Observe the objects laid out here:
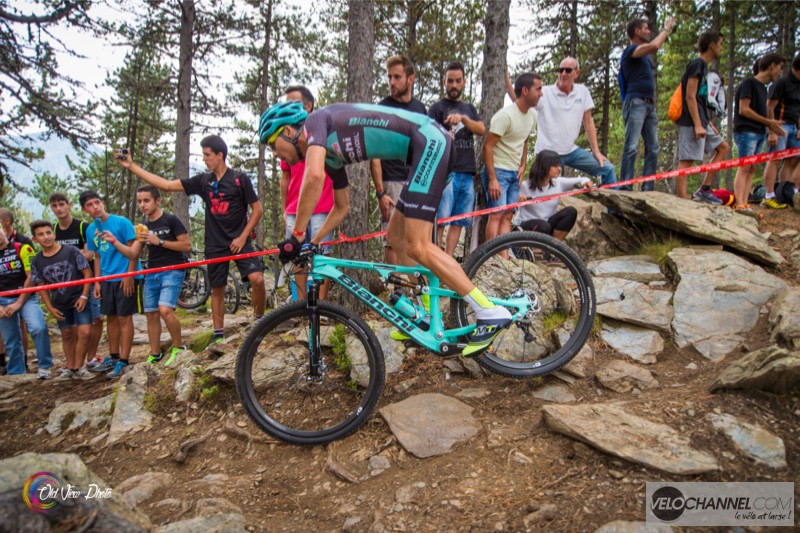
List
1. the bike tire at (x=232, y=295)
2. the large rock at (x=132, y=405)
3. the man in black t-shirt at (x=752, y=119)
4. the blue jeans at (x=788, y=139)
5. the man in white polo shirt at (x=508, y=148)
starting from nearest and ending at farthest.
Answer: the large rock at (x=132, y=405)
the man in white polo shirt at (x=508, y=148)
the man in black t-shirt at (x=752, y=119)
the blue jeans at (x=788, y=139)
the bike tire at (x=232, y=295)

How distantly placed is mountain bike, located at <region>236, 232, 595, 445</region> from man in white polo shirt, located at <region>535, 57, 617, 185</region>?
2.70 meters

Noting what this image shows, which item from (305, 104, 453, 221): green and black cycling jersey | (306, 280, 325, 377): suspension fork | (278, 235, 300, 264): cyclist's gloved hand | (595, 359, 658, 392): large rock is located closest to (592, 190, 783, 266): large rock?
(595, 359, 658, 392): large rock

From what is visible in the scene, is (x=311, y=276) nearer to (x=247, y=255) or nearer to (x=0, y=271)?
(x=247, y=255)

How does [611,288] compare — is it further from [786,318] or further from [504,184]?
[504,184]

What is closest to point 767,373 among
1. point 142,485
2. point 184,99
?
point 142,485

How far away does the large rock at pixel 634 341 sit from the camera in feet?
14.0

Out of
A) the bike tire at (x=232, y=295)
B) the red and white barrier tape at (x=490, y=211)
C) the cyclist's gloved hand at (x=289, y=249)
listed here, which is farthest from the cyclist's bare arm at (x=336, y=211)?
the bike tire at (x=232, y=295)

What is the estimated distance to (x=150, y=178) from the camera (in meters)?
5.34

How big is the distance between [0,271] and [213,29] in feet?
32.8

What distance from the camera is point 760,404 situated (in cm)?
319

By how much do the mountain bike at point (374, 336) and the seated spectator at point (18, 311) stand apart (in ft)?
15.0

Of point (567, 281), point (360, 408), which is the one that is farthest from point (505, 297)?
point (360, 408)

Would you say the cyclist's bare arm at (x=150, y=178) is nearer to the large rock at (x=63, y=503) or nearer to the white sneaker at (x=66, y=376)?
the white sneaker at (x=66, y=376)

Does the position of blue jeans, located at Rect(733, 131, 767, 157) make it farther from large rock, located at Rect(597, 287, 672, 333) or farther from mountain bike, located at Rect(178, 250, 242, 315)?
mountain bike, located at Rect(178, 250, 242, 315)
